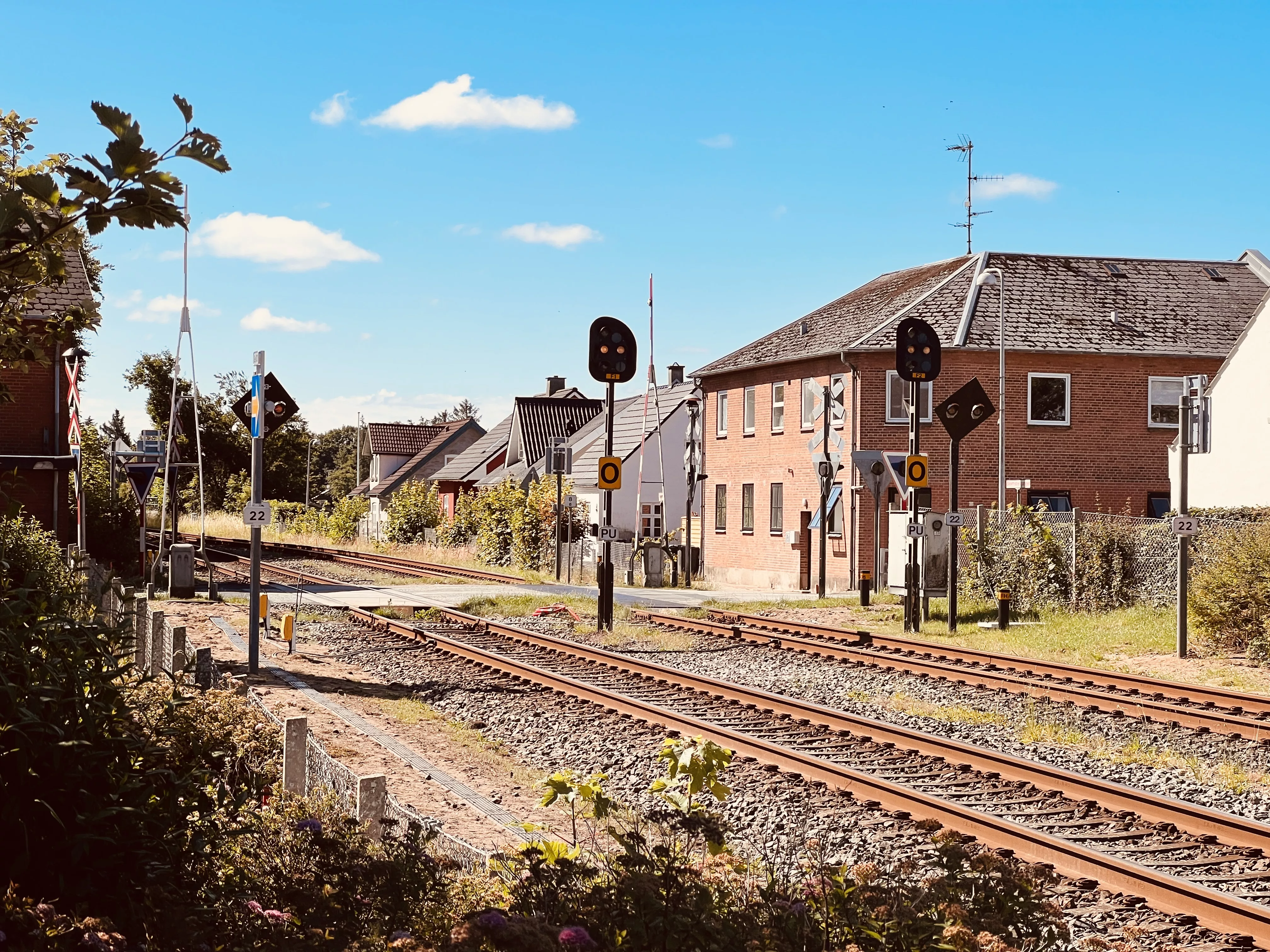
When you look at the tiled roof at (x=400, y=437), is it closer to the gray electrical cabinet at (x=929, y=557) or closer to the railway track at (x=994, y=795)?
the gray electrical cabinet at (x=929, y=557)

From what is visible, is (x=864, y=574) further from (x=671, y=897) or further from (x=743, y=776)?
(x=671, y=897)

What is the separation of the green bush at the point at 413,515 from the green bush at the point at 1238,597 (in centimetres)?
4124

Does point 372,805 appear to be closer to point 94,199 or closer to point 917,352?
point 94,199

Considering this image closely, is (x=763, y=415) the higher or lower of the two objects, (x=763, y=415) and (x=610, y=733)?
the higher

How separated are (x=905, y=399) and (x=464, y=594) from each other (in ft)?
42.3

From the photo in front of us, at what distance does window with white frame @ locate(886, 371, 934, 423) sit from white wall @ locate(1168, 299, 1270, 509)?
6454mm

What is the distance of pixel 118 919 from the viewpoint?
426 centimetres

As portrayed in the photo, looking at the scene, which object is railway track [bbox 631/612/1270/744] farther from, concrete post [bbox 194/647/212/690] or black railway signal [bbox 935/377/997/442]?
concrete post [bbox 194/647/212/690]

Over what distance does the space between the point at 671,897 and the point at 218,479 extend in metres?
75.8

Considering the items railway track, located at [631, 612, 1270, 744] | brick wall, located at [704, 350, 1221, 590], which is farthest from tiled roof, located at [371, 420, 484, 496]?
railway track, located at [631, 612, 1270, 744]

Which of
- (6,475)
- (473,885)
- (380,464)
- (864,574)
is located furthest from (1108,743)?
(380,464)

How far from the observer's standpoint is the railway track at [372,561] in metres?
36.4

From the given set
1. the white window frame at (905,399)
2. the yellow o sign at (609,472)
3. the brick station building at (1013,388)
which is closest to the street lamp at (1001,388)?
the brick station building at (1013,388)

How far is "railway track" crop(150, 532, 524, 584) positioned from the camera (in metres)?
36.4
